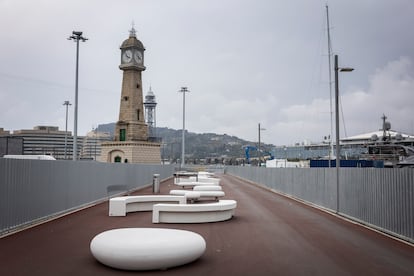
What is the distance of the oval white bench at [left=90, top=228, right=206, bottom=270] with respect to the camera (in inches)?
286

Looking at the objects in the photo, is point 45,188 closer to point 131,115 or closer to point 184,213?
point 184,213

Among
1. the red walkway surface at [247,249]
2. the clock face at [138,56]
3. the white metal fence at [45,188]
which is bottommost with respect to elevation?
the red walkway surface at [247,249]

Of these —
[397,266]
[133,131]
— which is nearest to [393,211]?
[397,266]

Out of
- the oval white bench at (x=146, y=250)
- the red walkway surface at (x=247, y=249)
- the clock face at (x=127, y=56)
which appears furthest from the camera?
the clock face at (x=127, y=56)

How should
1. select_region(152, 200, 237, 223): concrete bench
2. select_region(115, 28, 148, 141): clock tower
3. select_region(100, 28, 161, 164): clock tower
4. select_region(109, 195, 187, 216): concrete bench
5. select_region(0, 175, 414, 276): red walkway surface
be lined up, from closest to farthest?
select_region(0, 175, 414, 276): red walkway surface
select_region(152, 200, 237, 223): concrete bench
select_region(109, 195, 187, 216): concrete bench
select_region(115, 28, 148, 141): clock tower
select_region(100, 28, 161, 164): clock tower

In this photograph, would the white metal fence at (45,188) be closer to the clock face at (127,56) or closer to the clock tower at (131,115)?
the clock tower at (131,115)

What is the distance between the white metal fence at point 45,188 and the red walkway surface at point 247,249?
0.59 metres

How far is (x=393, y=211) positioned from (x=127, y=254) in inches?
309

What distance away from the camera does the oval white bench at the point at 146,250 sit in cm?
726

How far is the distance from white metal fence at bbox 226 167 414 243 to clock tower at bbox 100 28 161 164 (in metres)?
44.4

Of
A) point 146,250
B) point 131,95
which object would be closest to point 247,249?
point 146,250

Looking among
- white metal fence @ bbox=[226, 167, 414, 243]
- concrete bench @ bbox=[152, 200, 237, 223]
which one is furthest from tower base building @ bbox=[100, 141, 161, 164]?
concrete bench @ bbox=[152, 200, 237, 223]

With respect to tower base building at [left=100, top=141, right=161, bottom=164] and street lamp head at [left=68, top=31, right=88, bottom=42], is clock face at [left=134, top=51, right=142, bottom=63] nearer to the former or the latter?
tower base building at [left=100, top=141, right=161, bottom=164]

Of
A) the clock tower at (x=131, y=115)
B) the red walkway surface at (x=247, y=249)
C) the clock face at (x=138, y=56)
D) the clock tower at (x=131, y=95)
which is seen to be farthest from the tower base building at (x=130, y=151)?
the red walkway surface at (x=247, y=249)
